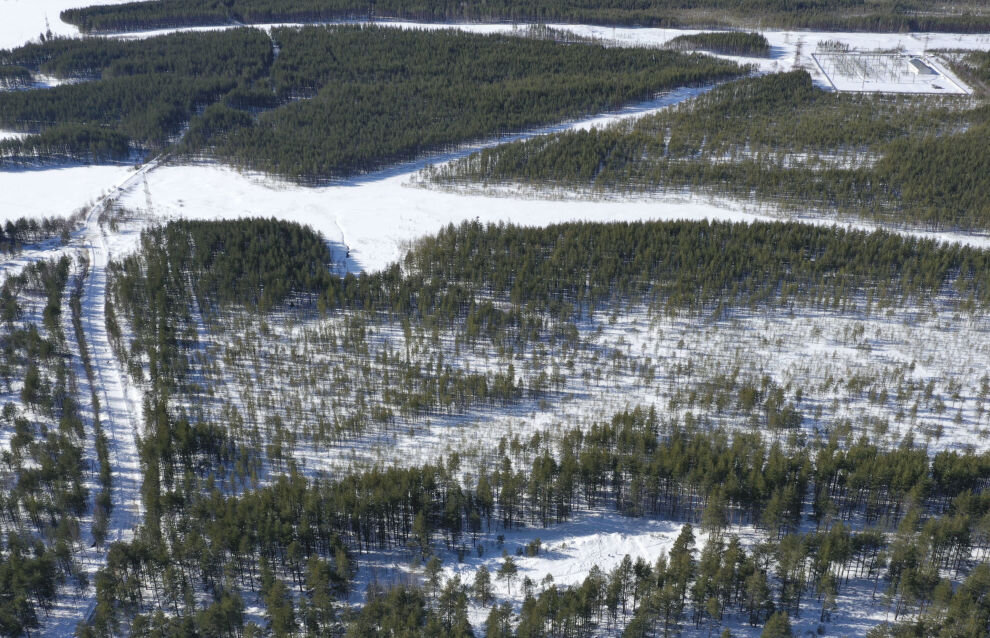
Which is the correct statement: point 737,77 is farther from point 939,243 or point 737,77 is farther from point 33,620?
point 33,620

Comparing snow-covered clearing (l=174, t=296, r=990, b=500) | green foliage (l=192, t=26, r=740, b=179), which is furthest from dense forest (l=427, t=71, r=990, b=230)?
snow-covered clearing (l=174, t=296, r=990, b=500)

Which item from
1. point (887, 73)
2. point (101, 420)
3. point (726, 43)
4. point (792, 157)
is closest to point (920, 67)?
point (887, 73)

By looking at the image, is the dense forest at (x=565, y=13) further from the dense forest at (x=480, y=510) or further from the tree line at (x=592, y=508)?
the tree line at (x=592, y=508)

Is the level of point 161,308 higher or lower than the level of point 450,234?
lower

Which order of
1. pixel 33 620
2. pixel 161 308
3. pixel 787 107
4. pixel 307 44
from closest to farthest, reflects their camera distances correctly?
pixel 33 620 → pixel 161 308 → pixel 787 107 → pixel 307 44

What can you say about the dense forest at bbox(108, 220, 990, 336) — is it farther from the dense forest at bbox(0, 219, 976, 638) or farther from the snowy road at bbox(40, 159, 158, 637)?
the snowy road at bbox(40, 159, 158, 637)

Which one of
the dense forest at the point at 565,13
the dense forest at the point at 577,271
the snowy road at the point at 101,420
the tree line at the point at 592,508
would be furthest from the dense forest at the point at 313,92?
the tree line at the point at 592,508

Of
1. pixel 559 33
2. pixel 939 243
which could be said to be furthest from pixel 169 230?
pixel 559 33
